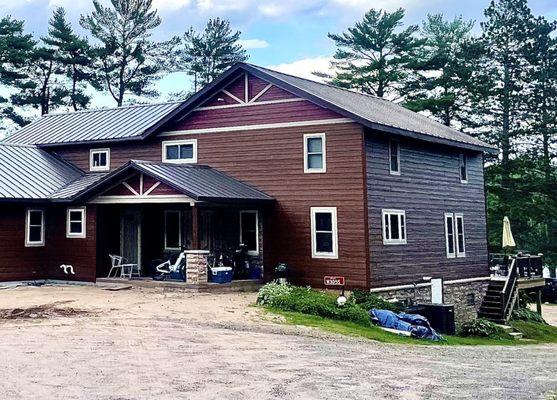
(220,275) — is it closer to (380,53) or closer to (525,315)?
(525,315)

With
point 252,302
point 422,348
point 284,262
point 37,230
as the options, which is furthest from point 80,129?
point 422,348

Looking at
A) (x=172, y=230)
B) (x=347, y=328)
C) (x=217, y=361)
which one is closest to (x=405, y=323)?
(x=347, y=328)

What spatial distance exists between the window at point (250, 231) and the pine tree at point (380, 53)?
77.6 ft

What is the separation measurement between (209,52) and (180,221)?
1095 inches

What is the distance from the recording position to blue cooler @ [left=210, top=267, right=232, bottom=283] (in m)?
18.8

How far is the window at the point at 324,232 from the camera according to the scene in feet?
62.5

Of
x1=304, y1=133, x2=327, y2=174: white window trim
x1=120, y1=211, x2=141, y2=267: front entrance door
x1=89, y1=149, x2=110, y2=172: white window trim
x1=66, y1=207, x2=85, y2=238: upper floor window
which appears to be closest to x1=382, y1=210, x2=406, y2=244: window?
x1=304, y1=133, x2=327, y2=174: white window trim

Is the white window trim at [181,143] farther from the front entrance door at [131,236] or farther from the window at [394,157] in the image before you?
the window at [394,157]

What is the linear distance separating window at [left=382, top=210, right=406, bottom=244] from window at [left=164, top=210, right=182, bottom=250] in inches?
274

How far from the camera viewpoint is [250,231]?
2086 centimetres

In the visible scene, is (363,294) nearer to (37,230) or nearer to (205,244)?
(205,244)

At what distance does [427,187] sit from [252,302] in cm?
852

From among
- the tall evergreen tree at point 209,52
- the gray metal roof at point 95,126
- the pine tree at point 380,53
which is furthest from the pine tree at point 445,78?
the gray metal roof at point 95,126

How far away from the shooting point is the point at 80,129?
2558cm
